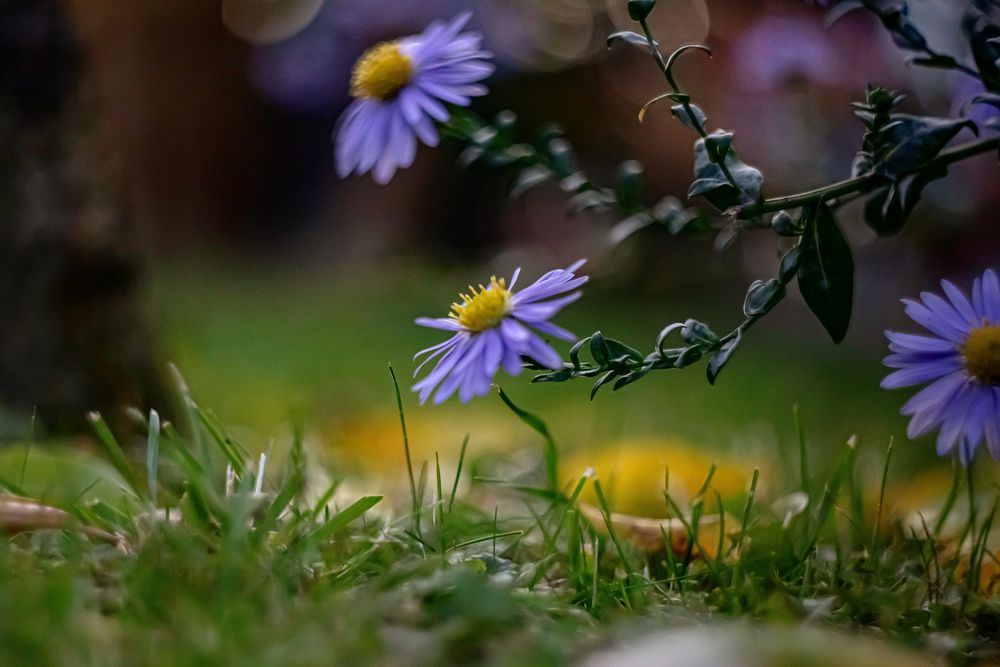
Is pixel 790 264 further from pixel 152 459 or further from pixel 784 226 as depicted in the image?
pixel 152 459

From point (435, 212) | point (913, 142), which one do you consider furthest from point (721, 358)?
point (435, 212)

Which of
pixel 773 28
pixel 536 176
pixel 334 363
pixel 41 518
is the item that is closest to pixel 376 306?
pixel 334 363

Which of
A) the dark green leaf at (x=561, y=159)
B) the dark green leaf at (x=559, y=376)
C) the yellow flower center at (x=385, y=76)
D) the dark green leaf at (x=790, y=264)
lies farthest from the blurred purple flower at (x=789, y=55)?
the dark green leaf at (x=559, y=376)

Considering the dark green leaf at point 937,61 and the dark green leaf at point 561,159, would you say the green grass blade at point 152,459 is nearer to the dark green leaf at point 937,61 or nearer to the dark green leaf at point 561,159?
the dark green leaf at point 561,159

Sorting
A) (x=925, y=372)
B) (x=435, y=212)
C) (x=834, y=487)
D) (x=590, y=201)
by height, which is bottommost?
(x=435, y=212)

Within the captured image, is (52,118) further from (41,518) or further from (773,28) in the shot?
(773,28)

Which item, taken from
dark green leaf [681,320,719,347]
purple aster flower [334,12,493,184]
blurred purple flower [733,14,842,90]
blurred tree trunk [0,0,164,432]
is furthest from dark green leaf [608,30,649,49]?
blurred purple flower [733,14,842,90]

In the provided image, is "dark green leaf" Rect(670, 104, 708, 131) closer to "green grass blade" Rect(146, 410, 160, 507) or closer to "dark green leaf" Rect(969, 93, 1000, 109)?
"dark green leaf" Rect(969, 93, 1000, 109)

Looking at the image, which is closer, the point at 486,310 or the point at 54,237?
the point at 486,310
